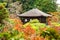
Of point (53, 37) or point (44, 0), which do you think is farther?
point (44, 0)

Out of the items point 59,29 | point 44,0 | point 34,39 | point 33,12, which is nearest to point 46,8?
point 44,0

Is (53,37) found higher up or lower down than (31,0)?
higher up

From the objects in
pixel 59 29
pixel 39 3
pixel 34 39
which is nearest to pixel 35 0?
pixel 39 3

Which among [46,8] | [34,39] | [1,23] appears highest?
[34,39]

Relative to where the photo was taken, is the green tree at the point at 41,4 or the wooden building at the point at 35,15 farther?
the green tree at the point at 41,4

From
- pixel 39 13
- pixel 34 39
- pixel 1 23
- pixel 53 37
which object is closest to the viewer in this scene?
pixel 34 39

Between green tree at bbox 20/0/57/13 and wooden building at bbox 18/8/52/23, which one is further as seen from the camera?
green tree at bbox 20/0/57/13

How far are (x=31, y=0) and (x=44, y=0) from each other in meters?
2.35

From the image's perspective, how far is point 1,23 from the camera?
18453 mm

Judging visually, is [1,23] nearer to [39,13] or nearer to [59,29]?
[59,29]

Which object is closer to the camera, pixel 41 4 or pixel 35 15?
pixel 35 15

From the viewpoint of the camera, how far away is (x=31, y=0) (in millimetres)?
39531

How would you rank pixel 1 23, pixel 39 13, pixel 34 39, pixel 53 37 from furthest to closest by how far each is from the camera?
1. pixel 39 13
2. pixel 1 23
3. pixel 53 37
4. pixel 34 39

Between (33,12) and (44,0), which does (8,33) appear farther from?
(44,0)
